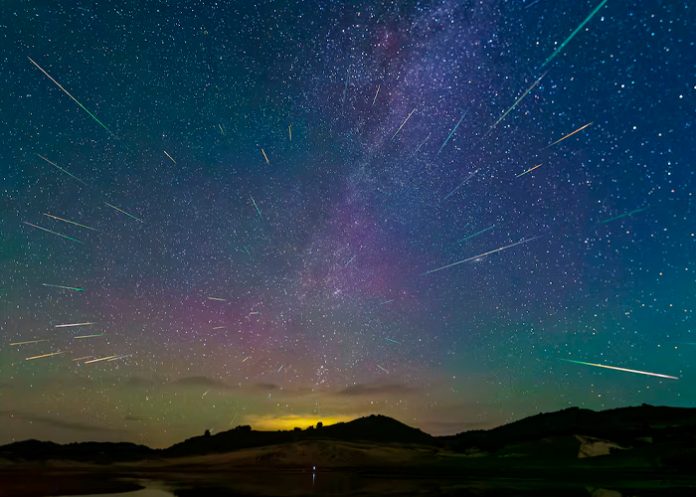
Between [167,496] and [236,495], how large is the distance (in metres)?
4.46

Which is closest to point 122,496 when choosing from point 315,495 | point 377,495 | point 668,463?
point 315,495

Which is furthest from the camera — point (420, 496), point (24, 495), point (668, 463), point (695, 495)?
point (668, 463)

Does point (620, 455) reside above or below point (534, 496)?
above

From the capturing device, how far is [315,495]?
1506 inches

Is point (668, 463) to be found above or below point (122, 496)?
above

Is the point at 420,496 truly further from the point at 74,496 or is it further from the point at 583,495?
the point at 74,496

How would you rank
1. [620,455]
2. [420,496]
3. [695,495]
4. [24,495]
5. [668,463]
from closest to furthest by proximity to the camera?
[420,496], [24,495], [695,495], [668,463], [620,455]

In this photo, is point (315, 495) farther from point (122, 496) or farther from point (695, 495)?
point (695, 495)

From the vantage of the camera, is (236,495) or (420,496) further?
(236,495)

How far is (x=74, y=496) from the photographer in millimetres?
38219

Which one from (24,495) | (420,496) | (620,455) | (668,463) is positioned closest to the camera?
(420,496)

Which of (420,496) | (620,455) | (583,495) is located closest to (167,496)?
(420,496)

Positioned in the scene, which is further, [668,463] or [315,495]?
[668,463]

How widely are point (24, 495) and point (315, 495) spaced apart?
19.1 m
